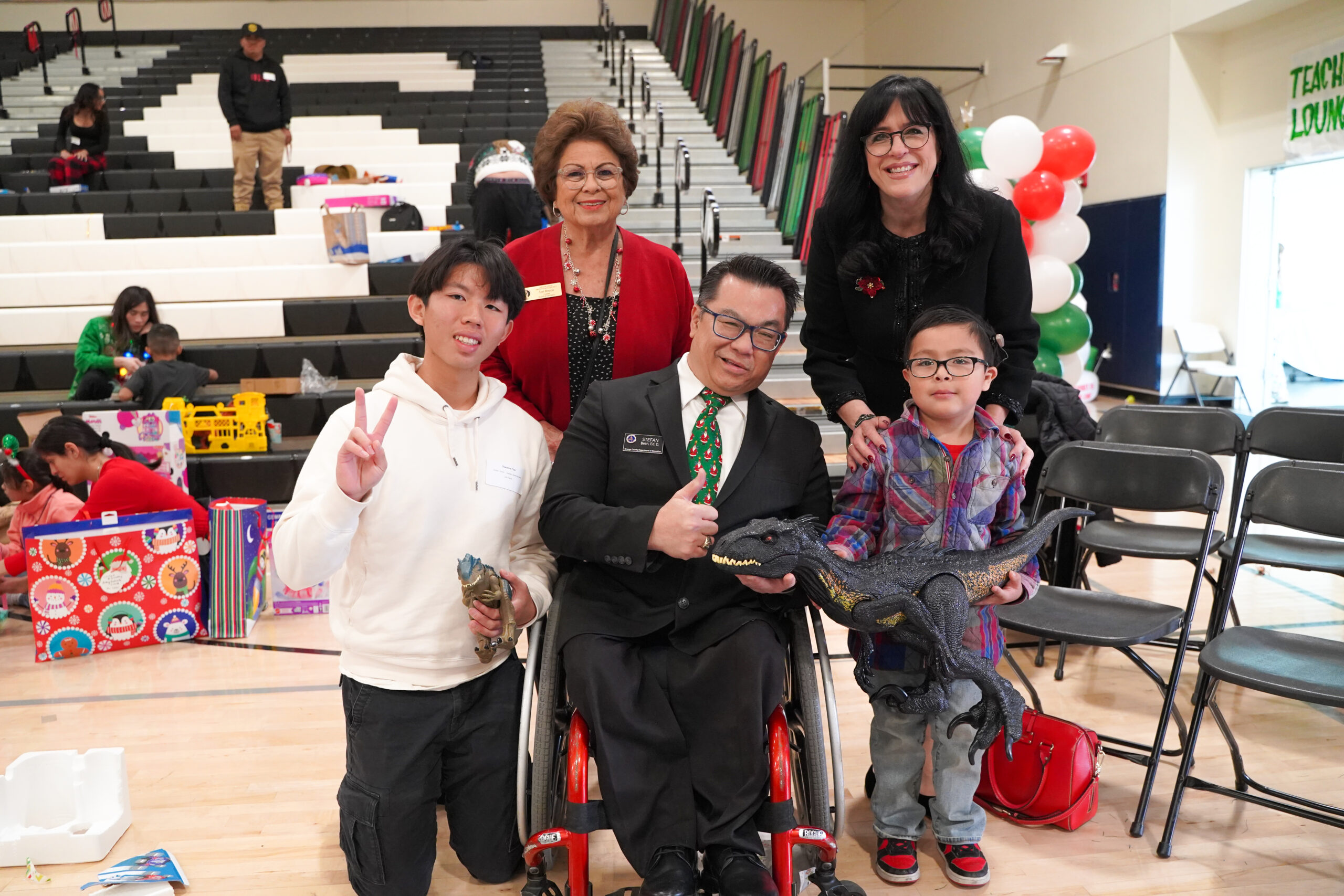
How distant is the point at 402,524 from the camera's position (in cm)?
189

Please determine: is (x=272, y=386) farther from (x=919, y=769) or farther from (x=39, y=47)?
(x=39, y=47)

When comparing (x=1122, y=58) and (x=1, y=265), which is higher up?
(x=1122, y=58)

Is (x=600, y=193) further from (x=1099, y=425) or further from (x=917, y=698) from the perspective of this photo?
(x=1099, y=425)

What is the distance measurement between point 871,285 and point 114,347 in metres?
4.94

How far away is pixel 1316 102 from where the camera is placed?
297 inches

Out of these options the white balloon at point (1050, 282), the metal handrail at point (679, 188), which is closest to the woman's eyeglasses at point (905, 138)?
the metal handrail at point (679, 188)

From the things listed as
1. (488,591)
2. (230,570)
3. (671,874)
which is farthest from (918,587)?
(230,570)

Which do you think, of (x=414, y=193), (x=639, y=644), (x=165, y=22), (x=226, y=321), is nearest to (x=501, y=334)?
(x=639, y=644)

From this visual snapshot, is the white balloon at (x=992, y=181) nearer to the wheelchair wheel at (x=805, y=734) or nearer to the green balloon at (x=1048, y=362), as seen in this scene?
the green balloon at (x=1048, y=362)

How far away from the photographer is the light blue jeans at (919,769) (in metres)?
1.98

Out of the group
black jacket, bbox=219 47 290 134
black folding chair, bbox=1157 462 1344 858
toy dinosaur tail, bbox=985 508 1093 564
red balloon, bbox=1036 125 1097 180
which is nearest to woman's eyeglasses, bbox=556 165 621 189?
toy dinosaur tail, bbox=985 508 1093 564

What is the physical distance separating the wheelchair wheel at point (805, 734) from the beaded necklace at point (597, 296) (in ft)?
2.74

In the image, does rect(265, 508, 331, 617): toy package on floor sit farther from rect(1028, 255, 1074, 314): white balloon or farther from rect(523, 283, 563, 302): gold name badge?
rect(1028, 255, 1074, 314): white balloon

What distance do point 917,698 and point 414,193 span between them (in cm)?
721
